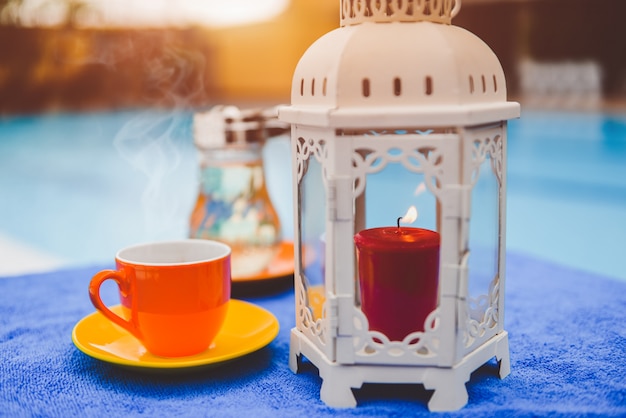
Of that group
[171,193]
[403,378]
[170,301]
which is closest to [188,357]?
[170,301]

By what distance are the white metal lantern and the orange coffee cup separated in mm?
81

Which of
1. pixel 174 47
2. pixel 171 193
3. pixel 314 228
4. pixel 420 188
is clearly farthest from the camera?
pixel 174 47

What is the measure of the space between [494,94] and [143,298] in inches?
12.5

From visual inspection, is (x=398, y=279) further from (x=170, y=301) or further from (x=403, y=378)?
(x=170, y=301)

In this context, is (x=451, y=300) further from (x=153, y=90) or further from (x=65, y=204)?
(x=153, y=90)

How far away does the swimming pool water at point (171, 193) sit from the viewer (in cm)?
162

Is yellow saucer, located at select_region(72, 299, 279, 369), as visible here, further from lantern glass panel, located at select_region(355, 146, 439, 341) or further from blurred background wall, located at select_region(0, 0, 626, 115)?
blurred background wall, located at select_region(0, 0, 626, 115)

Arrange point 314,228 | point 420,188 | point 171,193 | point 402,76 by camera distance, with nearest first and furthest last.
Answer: point 402,76 → point 420,188 → point 314,228 → point 171,193

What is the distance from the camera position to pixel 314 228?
0.83 meters

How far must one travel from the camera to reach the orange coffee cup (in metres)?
0.54

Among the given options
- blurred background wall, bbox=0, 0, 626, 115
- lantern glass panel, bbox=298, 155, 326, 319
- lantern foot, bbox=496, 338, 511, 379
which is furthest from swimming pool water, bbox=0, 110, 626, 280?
blurred background wall, bbox=0, 0, 626, 115

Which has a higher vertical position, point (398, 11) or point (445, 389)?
point (398, 11)

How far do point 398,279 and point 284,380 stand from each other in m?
0.13

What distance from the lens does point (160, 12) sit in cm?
634
